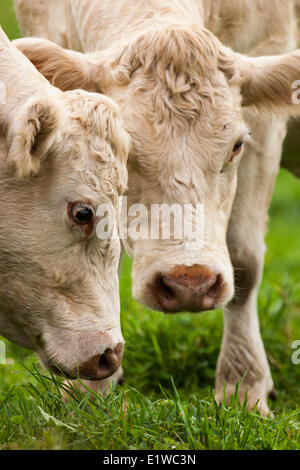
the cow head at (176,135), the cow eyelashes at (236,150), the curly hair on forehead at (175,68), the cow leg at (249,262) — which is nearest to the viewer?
the cow head at (176,135)

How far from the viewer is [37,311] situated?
151 inches

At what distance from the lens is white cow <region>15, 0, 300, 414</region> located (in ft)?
14.6

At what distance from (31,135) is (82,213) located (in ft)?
1.27

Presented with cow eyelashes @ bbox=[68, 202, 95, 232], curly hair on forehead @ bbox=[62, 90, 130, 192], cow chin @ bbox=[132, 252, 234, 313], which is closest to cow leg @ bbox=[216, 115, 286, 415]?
cow chin @ bbox=[132, 252, 234, 313]

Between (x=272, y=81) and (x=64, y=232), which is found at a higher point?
(x=64, y=232)

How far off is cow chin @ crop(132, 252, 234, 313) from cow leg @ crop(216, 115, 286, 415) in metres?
1.37

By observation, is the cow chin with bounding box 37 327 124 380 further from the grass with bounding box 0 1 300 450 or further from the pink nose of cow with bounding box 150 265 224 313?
the pink nose of cow with bounding box 150 265 224 313

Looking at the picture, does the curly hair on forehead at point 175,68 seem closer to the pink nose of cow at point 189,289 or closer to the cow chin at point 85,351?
the pink nose of cow at point 189,289

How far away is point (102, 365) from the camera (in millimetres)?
3818

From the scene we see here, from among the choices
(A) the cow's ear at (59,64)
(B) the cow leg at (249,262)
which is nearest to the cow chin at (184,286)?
(A) the cow's ear at (59,64)

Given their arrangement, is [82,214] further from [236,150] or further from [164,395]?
[236,150]

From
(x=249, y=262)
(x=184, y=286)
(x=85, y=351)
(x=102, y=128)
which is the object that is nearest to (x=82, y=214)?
(x=102, y=128)

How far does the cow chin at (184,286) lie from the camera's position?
13.9 feet
